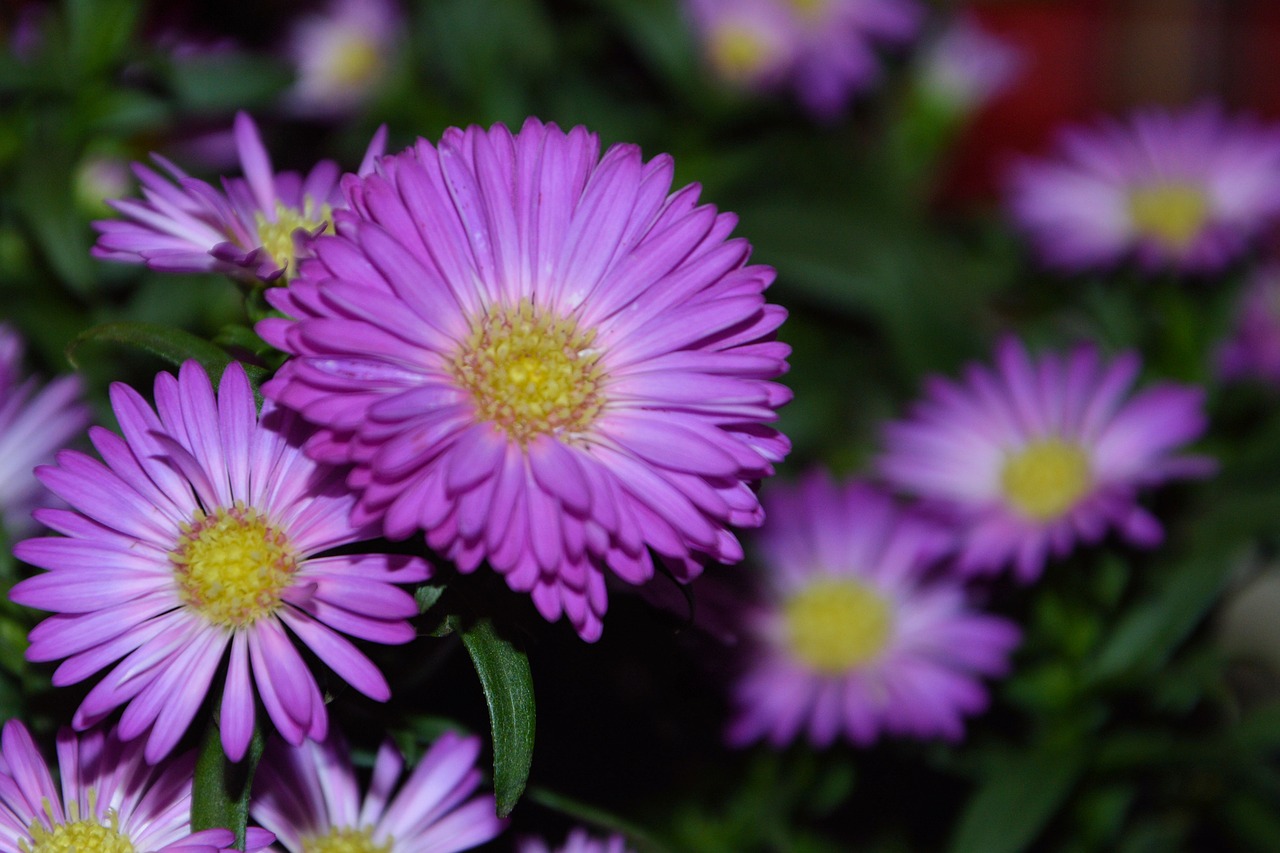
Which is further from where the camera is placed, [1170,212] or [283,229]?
[1170,212]

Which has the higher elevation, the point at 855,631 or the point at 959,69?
the point at 959,69

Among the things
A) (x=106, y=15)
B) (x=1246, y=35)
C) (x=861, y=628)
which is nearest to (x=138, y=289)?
(x=106, y=15)

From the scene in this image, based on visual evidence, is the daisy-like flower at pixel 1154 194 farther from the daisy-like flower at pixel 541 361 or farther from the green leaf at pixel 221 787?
the green leaf at pixel 221 787

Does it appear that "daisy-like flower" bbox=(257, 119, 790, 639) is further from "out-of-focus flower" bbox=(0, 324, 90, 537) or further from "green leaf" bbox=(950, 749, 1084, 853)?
"green leaf" bbox=(950, 749, 1084, 853)

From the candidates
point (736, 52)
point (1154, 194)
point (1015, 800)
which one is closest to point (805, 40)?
point (736, 52)

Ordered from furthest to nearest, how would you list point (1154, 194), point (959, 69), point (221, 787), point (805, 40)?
point (959, 69) < point (805, 40) < point (1154, 194) < point (221, 787)

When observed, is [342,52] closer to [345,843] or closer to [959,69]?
[959,69]

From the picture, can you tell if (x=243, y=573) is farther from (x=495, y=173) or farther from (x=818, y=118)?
(x=818, y=118)
